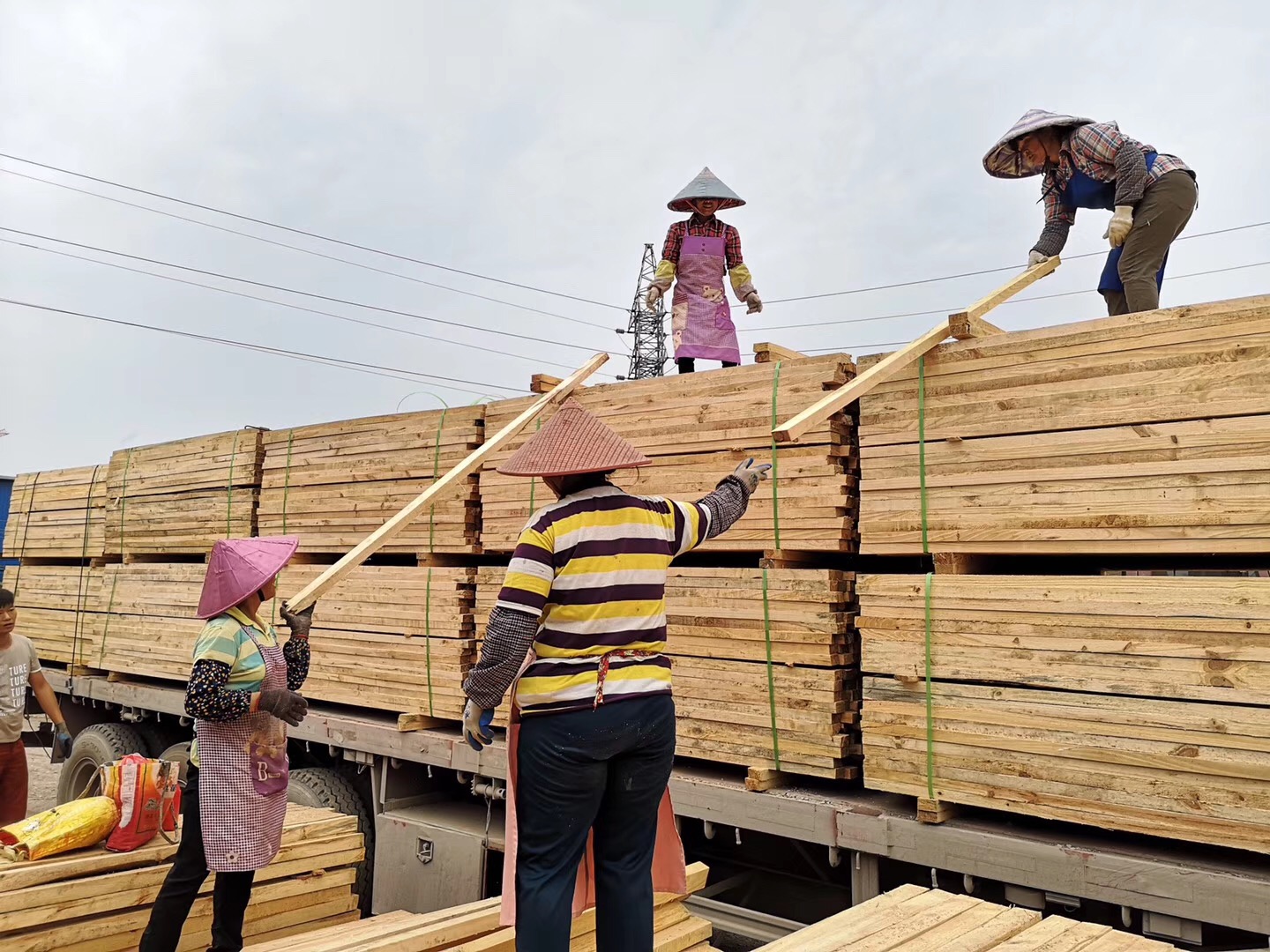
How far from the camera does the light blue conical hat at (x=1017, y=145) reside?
5.16 m

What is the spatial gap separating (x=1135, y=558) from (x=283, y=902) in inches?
185

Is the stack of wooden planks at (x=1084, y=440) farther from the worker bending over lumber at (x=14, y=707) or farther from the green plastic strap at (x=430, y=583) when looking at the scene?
the worker bending over lumber at (x=14, y=707)

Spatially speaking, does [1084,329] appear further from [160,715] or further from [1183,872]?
[160,715]

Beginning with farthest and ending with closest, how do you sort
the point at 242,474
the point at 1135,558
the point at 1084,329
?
the point at 242,474
the point at 1135,558
the point at 1084,329

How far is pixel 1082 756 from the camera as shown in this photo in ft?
13.4

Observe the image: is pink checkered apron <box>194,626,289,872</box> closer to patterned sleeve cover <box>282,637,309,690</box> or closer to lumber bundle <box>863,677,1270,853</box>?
patterned sleeve cover <box>282,637,309,690</box>

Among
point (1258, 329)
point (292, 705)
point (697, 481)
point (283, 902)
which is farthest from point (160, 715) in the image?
point (1258, 329)

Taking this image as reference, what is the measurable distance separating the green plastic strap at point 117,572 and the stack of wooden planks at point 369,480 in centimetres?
229

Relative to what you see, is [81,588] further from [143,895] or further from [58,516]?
[143,895]

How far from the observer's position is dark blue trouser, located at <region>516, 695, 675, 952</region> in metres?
3.38

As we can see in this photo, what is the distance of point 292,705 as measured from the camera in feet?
14.6

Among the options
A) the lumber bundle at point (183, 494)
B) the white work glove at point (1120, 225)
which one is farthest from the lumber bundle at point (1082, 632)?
the lumber bundle at point (183, 494)

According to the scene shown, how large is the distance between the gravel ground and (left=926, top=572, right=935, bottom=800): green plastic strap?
375 inches

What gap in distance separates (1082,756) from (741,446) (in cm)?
220
